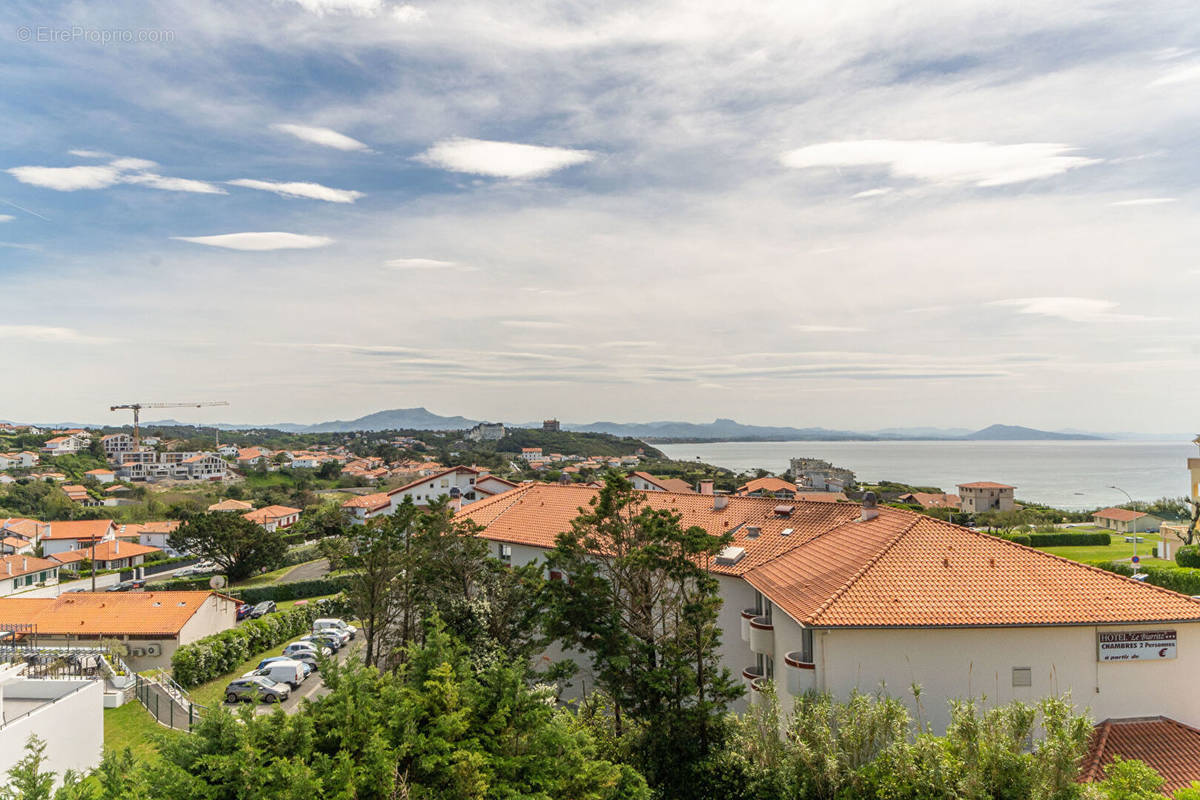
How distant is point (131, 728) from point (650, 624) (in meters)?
17.2

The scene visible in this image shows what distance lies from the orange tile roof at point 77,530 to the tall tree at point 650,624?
242 ft

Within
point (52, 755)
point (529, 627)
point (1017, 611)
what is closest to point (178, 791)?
point (52, 755)

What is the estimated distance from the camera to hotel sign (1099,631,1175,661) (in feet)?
51.7

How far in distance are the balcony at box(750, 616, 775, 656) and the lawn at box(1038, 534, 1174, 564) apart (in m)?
40.3

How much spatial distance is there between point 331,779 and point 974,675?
12912 mm

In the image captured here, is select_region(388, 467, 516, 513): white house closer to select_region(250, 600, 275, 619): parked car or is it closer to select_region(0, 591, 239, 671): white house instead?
select_region(250, 600, 275, 619): parked car

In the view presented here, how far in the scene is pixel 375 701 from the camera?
11969 millimetres

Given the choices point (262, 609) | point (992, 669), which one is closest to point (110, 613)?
point (262, 609)

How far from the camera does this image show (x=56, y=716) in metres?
16.0

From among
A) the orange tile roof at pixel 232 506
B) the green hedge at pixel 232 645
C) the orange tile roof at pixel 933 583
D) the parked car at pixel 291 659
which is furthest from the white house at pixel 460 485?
the orange tile roof at pixel 933 583

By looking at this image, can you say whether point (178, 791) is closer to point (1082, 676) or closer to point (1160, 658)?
point (1082, 676)

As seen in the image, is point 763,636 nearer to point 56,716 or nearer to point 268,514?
point 56,716

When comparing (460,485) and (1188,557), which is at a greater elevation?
(460,485)

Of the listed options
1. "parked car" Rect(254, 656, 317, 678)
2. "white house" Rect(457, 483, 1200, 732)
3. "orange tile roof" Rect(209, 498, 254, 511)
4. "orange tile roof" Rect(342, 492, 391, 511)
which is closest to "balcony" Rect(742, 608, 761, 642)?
"white house" Rect(457, 483, 1200, 732)
